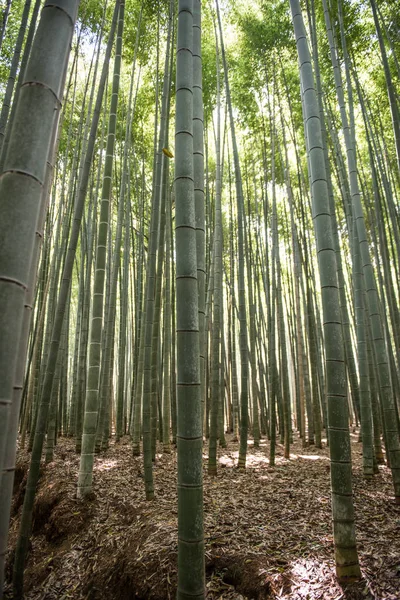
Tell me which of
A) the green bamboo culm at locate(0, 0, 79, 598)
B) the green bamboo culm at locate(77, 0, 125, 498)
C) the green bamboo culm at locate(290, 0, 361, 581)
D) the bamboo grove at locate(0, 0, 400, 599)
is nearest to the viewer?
the green bamboo culm at locate(0, 0, 79, 598)

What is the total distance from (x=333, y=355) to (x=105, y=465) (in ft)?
10.3

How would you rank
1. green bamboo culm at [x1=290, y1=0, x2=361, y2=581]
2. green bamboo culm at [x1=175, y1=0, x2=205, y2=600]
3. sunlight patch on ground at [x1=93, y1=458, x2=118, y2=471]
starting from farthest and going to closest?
sunlight patch on ground at [x1=93, y1=458, x2=118, y2=471] < green bamboo culm at [x1=290, y1=0, x2=361, y2=581] < green bamboo culm at [x1=175, y1=0, x2=205, y2=600]

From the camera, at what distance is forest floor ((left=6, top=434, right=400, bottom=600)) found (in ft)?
5.63

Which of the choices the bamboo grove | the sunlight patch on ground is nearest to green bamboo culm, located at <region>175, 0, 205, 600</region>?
the bamboo grove

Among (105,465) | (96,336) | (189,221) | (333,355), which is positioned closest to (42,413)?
(96,336)

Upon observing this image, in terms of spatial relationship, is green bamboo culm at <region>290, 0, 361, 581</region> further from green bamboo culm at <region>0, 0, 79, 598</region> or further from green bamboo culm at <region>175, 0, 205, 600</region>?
green bamboo culm at <region>0, 0, 79, 598</region>

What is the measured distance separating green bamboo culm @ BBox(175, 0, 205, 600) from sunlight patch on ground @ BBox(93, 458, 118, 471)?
2853mm

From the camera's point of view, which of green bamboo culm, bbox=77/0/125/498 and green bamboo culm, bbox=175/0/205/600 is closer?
green bamboo culm, bbox=175/0/205/600

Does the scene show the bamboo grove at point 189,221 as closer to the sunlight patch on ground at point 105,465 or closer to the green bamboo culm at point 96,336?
the green bamboo culm at point 96,336

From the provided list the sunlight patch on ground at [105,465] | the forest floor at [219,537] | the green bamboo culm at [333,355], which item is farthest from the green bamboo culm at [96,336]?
the green bamboo culm at [333,355]

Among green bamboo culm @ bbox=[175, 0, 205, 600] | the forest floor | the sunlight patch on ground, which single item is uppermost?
green bamboo culm @ bbox=[175, 0, 205, 600]

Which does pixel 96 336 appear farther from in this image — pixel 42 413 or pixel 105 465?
pixel 105 465

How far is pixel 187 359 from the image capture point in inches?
49.3

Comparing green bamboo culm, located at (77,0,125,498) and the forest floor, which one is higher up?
green bamboo culm, located at (77,0,125,498)
